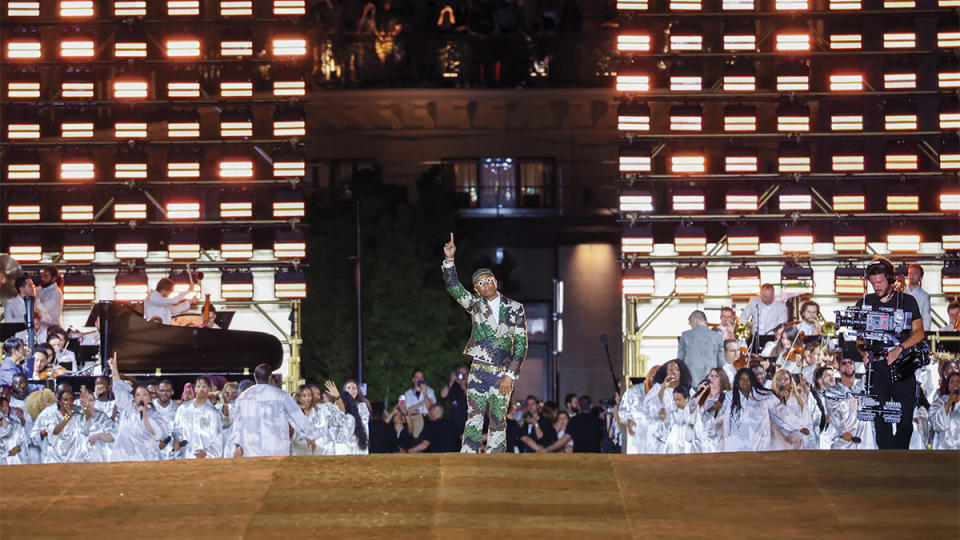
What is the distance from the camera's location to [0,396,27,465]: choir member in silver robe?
16297mm

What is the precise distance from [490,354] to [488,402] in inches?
17.6

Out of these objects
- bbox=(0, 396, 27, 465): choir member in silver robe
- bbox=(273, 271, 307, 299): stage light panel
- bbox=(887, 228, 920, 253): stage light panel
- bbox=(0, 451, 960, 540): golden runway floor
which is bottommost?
bbox=(0, 396, 27, 465): choir member in silver robe

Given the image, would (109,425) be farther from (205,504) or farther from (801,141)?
(801,141)

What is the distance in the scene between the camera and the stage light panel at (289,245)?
21109 millimetres

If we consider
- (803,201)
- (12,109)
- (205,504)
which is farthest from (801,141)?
(205,504)

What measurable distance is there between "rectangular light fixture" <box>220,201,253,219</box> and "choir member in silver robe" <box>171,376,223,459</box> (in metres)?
5.27

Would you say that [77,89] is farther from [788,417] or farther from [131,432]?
[788,417]

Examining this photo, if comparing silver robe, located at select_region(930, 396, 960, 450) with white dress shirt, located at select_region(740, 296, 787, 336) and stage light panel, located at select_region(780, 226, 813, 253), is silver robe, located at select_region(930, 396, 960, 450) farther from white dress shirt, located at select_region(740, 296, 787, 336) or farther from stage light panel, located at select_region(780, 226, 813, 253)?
stage light panel, located at select_region(780, 226, 813, 253)

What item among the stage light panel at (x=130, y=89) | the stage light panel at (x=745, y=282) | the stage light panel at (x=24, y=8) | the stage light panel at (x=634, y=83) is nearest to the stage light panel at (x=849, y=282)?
the stage light panel at (x=745, y=282)

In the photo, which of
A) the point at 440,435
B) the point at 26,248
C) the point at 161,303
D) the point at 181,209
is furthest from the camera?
the point at 181,209

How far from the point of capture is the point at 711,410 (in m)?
15.9

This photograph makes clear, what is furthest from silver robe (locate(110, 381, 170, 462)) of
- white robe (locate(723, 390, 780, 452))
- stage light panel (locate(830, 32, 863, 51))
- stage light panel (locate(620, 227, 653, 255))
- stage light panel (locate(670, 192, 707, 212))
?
stage light panel (locate(830, 32, 863, 51))

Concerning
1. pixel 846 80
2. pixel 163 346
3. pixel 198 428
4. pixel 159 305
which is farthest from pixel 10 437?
pixel 846 80

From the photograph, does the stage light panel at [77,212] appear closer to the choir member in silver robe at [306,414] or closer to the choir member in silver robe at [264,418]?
the choir member in silver robe at [306,414]
